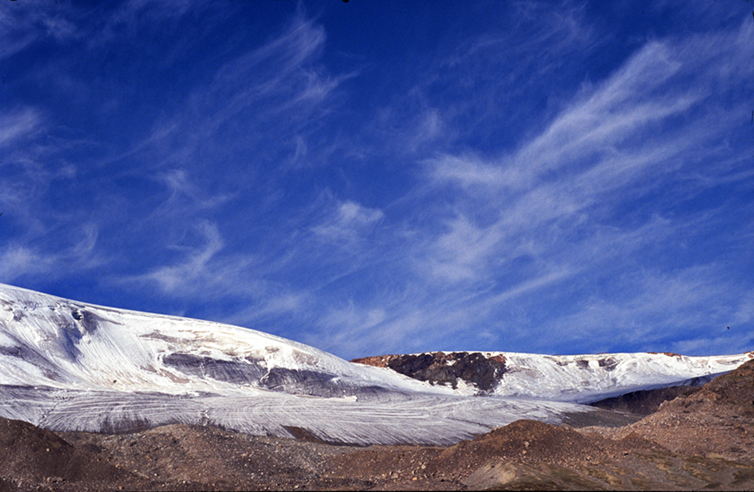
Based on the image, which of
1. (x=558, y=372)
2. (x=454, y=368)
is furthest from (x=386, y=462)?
(x=558, y=372)

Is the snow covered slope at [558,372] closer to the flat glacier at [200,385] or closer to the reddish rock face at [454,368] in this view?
the reddish rock face at [454,368]

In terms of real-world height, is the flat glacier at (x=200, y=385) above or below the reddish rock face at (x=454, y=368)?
below

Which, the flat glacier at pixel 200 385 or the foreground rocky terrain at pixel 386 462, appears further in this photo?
the flat glacier at pixel 200 385

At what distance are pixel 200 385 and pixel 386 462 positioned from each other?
807 inches

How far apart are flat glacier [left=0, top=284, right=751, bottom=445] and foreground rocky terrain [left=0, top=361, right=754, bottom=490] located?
5008 mm

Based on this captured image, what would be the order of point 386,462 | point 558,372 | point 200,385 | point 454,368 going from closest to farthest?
point 386,462
point 200,385
point 454,368
point 558,372

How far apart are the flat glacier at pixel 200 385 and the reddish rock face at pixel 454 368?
5834 millimetres

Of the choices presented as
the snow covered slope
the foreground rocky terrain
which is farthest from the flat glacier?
the foreground rocky terrain

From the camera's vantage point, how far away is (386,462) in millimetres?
19625

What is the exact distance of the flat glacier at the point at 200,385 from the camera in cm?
2916

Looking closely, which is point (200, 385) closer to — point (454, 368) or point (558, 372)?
point (454, 368)

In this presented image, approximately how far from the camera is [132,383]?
3531 centimetres

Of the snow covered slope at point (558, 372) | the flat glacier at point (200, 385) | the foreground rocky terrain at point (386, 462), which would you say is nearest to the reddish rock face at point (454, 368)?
the snow covered slope at point (558, 372)

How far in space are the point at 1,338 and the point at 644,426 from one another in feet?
104
